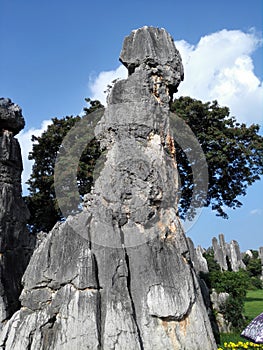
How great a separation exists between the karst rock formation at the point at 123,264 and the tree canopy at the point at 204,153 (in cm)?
1151

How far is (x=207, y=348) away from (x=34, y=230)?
17.3 m

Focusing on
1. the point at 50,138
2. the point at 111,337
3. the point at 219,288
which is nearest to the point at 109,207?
the point at 111,337

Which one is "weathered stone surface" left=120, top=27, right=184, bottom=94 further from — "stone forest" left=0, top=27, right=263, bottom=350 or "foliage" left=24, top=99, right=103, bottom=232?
"foliage" left=24, top=99, right=103, bottom=232

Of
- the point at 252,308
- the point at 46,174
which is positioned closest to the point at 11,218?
the point at 46,174

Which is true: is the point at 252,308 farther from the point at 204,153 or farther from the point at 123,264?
the point at 123,264

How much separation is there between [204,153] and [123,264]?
14018 mm

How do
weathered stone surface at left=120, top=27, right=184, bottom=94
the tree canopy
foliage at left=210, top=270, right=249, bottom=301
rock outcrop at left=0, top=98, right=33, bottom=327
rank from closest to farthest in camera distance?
Answer: weathered stone surface at left=120, top=27, right=184, bottom=94 → rock outcrop at left=0, top=98, right=33, bottom=327 → foliage at left=210, top=270, right=249, bottom=301 → the tree canopy

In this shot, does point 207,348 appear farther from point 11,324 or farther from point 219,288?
point 219,288

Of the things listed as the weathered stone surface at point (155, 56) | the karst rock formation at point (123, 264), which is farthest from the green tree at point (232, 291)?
the weathered stone surface at point (155, 56)

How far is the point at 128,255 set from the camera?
8.34 m

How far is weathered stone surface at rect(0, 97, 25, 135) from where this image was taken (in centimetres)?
1436

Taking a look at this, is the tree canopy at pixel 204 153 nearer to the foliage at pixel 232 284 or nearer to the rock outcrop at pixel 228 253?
the foliage at pixel 232 284

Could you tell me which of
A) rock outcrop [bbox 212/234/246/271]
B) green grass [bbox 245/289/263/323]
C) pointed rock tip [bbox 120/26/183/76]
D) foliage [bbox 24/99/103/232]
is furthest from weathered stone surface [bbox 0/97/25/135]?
rock outcrop [bbox 212/234/246/271]

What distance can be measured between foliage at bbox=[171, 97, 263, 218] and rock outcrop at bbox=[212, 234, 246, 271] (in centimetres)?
1399
